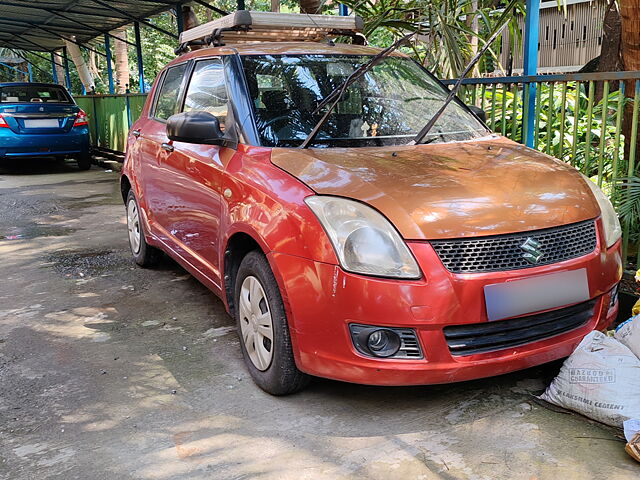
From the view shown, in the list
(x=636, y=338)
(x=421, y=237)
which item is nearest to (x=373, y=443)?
(x=421, y=237)

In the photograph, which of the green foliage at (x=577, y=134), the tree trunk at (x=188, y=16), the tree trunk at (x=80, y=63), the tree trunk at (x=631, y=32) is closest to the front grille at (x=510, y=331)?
the green foliage at (x=577, y=134)

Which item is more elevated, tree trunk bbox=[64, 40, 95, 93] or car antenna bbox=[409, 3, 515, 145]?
tree trunk bbox=[64, 40, 95, 93]

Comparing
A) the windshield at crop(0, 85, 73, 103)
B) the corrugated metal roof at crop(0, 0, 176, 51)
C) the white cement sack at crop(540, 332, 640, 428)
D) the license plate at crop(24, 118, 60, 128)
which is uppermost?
the corrugated metal roof at crop(0, 0, 176, 51)

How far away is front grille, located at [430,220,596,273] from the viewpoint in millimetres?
2818

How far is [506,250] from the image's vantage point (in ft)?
9.51

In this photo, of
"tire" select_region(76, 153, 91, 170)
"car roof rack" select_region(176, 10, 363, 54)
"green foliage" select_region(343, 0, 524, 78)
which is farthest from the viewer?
"tire" select_region(76, 153, 91, 170)

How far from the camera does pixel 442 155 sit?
351 centimetres

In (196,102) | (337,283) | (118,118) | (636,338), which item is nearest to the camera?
(337,283)

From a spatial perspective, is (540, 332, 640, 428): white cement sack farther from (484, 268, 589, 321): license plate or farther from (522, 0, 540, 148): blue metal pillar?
(522, 0, 540, 148): blue metal pillar

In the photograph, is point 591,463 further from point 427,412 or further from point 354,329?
point 354,329

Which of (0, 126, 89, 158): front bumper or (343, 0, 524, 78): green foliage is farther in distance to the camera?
(0, 126, 89, 158): front bumper

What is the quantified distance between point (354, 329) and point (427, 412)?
637 millimetres

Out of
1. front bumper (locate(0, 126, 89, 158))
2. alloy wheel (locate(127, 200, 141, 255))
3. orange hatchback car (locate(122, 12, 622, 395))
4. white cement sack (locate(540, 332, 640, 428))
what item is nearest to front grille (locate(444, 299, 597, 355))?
orange hatchback car (locate(122, 12, 622, 395))

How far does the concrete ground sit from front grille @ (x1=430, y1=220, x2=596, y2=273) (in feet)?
2.43
